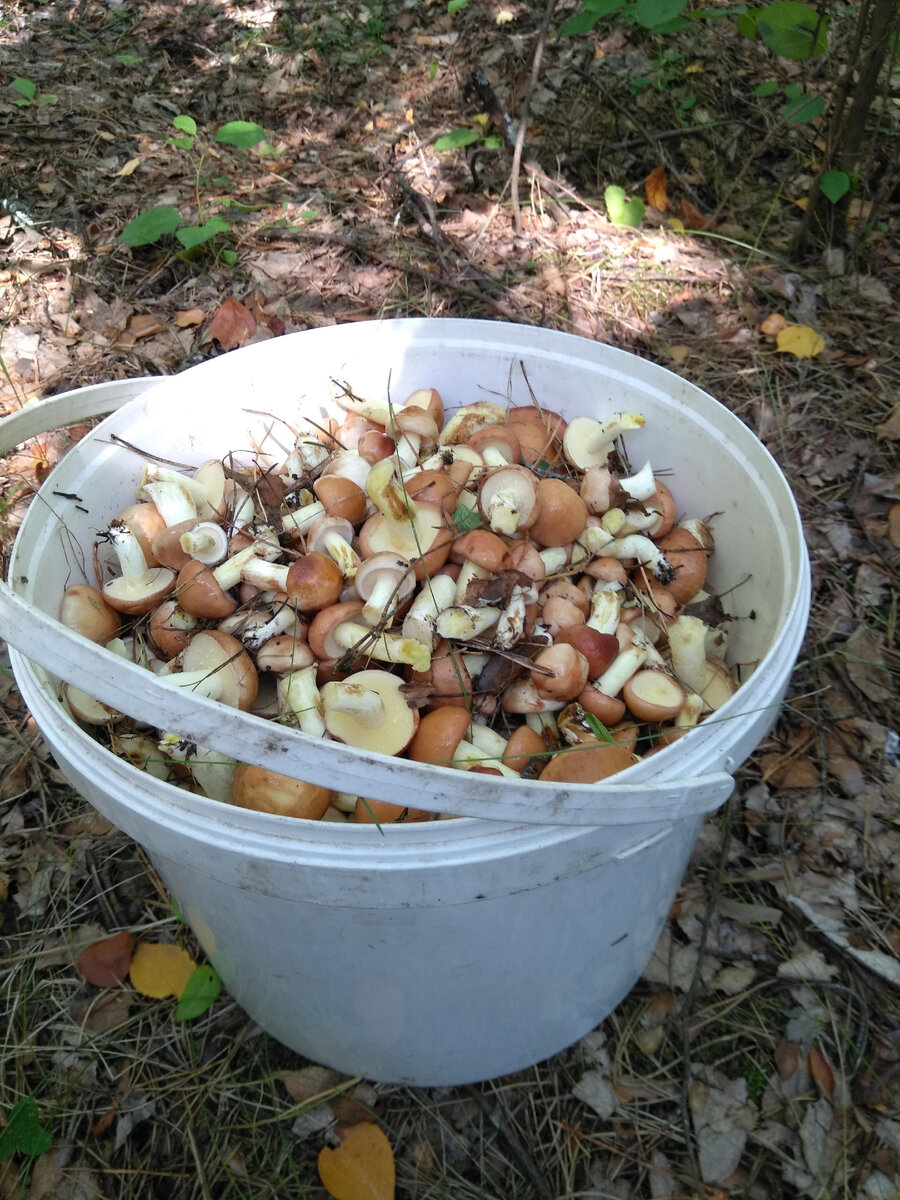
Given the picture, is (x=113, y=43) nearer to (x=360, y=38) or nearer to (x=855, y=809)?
(x=360, y=38)

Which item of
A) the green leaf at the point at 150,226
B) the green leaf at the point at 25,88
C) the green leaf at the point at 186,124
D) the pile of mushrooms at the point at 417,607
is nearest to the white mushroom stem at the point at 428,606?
the pile of mushrooms at the point at 417,607

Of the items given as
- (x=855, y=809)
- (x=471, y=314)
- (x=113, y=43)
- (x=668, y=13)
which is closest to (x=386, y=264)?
(x=471, y=314)

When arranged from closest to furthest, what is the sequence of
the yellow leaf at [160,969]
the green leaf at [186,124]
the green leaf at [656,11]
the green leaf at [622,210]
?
the yellow leaf at [160,969] → the green leaf at [656,11] → the green leaf at [622,210] → the green leaf at [186,124]

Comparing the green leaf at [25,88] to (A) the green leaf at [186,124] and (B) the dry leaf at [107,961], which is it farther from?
(B) the dry leaf at [107,961]

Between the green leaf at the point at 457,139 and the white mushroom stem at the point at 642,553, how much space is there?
2.03 m

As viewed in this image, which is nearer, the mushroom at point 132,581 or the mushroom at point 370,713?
the mushroom at point 370,713

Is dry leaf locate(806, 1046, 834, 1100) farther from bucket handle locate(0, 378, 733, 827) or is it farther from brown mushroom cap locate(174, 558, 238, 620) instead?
brown mushroom cap locate(174, 558, 238, 620)

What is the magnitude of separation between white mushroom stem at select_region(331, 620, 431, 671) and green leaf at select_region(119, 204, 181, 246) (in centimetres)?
179

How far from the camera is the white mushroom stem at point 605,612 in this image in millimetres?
1461

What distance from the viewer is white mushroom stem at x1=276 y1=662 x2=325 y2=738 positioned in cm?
131

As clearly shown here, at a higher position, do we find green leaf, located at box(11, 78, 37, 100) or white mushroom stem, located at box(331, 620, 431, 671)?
green leaf, located at box(11, 78, 37, 100)

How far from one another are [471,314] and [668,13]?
2.98 ft

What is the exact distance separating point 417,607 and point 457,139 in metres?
2.26

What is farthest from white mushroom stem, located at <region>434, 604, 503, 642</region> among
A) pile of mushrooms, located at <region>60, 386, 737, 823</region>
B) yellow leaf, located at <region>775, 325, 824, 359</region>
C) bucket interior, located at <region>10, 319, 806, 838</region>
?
yellow leaf, located at <region>775, 325, 824, 359</region>
